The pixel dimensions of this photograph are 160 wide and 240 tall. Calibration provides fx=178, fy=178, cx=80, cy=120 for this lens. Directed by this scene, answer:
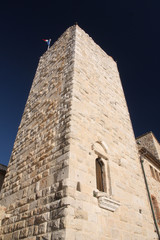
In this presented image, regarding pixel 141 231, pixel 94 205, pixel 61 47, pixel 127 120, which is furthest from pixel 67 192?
pixel 61 47

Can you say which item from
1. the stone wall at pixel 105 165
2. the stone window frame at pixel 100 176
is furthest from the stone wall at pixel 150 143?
the stone window frame at pixel 100 176

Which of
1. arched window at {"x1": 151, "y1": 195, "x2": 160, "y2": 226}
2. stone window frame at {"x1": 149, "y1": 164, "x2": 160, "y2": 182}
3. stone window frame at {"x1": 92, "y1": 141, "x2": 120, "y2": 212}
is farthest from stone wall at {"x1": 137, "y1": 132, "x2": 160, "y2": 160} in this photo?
stone window frame at {"x1": 92, "y1": 141, "x2": 120, "y2": 212}

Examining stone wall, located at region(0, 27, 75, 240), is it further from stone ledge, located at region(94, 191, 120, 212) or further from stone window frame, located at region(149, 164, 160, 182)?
stone window frame, located at region(149, 164, 160, 182)

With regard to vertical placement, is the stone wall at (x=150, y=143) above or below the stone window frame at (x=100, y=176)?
above

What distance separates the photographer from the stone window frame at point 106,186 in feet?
11.7

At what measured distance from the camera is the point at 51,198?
3.33 m

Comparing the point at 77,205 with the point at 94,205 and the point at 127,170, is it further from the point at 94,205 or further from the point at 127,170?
the point at 127,170

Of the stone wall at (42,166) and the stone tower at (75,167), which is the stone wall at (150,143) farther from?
the stone wall at (42,166)

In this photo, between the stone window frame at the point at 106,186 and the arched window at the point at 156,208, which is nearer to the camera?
the stone window frame at the point at 106,186

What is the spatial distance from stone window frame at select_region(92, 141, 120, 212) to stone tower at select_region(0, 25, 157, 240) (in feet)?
0.07

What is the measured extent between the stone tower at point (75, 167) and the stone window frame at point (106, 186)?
0.07ft

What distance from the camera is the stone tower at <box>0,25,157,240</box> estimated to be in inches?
125

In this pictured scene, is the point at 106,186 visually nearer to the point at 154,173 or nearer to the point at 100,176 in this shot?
the point at 100,176

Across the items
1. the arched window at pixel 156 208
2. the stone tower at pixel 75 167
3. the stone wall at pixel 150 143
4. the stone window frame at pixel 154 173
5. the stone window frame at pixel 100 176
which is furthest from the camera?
the stone wall at pixel 150 143
